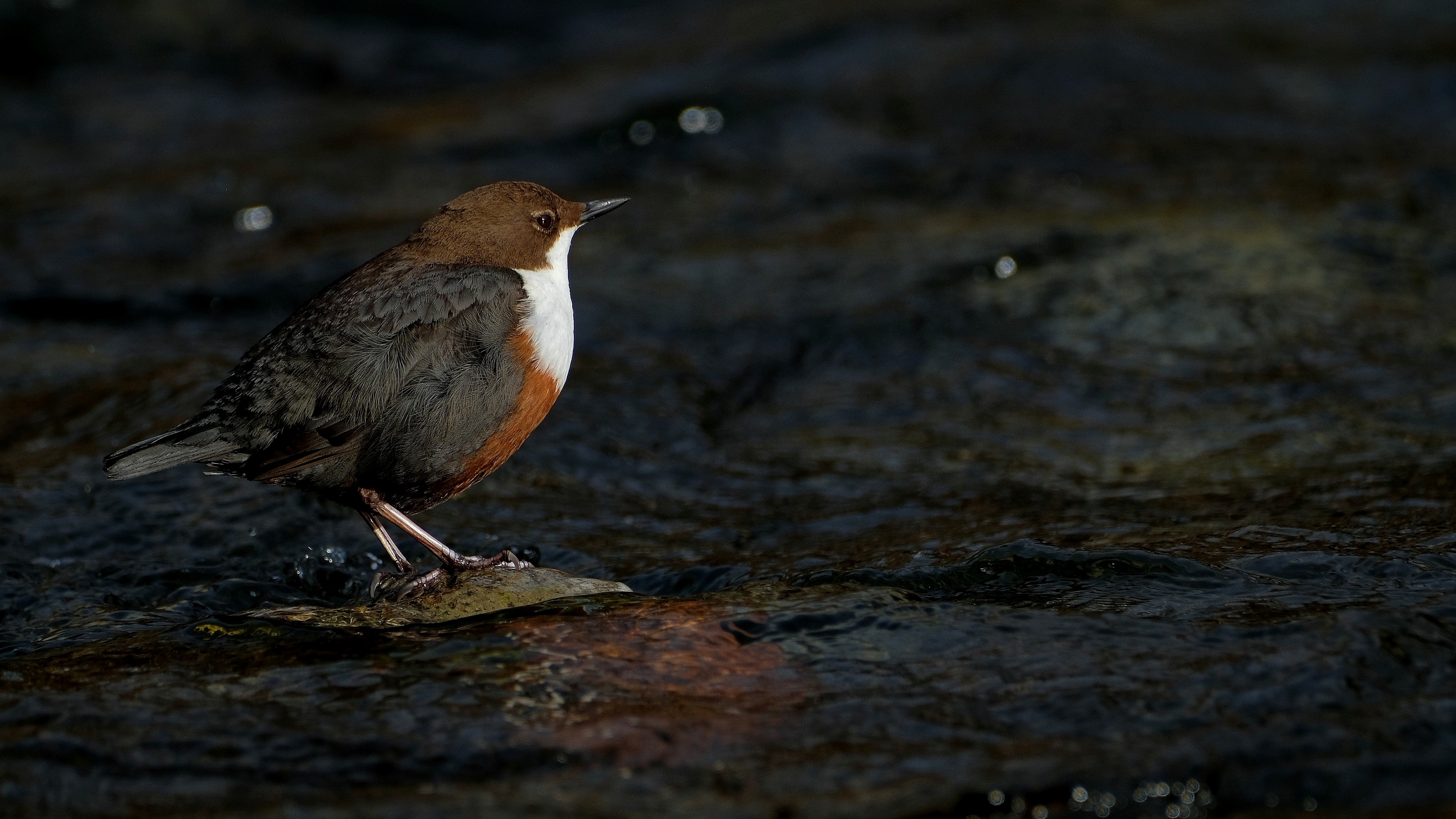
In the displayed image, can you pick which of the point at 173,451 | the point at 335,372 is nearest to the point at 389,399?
the point at 335,372

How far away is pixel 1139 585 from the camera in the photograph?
393 centimetres

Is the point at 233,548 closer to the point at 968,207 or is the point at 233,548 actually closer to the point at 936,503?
the point at 936,503

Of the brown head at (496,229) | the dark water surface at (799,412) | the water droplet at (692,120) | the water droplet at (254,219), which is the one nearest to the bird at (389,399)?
the brown head at (496,229)

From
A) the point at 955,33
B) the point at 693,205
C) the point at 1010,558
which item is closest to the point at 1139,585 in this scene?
the point at 1010,558

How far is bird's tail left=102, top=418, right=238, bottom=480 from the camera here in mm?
4078

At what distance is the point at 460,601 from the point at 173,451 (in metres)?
0.94

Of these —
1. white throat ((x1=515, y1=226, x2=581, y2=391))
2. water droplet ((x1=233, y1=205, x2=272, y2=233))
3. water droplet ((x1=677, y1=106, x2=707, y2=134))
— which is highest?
water droplet ((x1=677, y1=106, x2=707, y2=134))

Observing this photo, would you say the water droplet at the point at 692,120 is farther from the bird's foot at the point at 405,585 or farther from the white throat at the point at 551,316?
the bird's foot at the point at 405,585

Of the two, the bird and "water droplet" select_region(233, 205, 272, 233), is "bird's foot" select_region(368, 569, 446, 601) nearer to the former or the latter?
the bird

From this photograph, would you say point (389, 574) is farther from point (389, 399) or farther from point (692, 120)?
point (692, 120)

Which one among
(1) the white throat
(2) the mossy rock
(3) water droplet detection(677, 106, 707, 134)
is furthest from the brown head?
(3) water droplet detection(677, 106, 707, 134)

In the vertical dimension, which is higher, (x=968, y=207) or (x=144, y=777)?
(x=968, y=207)

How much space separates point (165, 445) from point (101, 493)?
4.04ft

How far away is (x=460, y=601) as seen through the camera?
399cm
